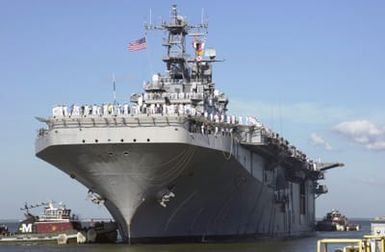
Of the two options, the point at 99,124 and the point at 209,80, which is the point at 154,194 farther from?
the point at 209,80

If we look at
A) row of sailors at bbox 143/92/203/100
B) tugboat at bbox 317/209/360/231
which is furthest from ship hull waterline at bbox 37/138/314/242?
tugboat at bbox 317/209/360/231

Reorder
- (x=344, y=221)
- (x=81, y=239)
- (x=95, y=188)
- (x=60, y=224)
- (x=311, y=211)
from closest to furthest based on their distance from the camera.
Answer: (x=95, y=188) < (x=81, y=239) < (x=60, y=224) < (x=311, y=211) < (x=344, y=221)

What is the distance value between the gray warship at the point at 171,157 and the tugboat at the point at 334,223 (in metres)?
44.8

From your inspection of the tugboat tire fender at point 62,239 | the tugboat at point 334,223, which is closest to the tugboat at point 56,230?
the tugboat tire fender at point 62,239

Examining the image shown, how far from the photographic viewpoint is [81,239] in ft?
143

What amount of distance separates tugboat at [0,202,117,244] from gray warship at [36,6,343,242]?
6.64 m

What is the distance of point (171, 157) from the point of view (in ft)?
109

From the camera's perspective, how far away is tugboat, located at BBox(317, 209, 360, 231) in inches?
3491

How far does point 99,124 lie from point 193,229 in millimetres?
8117

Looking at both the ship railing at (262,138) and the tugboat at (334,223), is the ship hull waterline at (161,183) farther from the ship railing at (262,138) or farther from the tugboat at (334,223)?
the tugboat at (334,223)

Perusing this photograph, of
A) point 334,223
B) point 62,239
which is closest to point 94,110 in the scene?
point 62,239

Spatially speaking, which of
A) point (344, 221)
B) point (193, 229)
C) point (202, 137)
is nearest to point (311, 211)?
point (344, 221)

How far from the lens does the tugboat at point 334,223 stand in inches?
3491

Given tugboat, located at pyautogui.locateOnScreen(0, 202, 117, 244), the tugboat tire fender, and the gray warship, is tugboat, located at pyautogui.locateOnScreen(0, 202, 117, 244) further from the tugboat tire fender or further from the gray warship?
the gray warship
